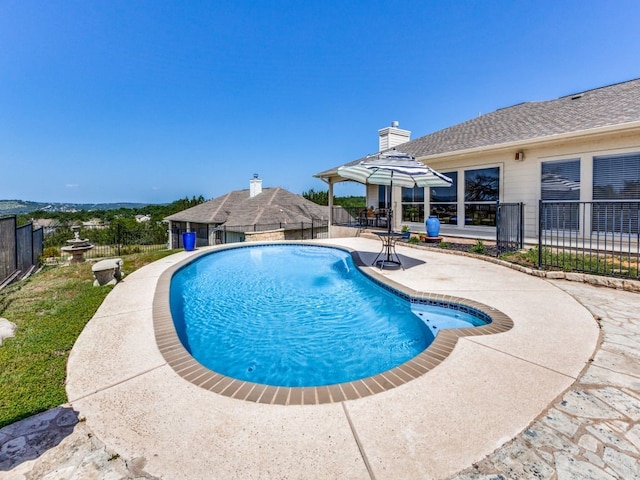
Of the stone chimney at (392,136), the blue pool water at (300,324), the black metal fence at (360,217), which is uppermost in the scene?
the stone chimney at (392,136)

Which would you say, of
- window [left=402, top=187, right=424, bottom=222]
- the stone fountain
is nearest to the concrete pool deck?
the stone fountain

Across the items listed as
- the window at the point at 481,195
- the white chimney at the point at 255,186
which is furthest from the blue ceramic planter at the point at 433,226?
the white chimney at the point at 255,186

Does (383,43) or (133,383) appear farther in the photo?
(383,43)

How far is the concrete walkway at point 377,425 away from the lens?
2021mm

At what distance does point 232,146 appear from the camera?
113 feet

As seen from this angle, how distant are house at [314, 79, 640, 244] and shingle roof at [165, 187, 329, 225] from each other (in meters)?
12.8

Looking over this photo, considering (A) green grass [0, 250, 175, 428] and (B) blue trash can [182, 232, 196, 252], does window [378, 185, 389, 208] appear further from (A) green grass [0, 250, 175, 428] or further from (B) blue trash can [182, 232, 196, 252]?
(A) green grass [0, 250, 175, 428]

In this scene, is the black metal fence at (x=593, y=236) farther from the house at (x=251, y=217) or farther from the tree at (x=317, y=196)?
the tree at (x=317, y=196)

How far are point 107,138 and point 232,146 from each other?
41.0ft

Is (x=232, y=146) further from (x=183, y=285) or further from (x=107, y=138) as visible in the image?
(x=183, y=285)

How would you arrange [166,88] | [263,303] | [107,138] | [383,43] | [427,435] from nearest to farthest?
[427,435] → [263,303] → [383,43] → [166,88] → [107,138]

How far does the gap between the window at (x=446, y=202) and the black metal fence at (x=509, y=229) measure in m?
2.50

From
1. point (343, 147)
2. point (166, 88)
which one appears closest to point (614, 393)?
point (166, 88)

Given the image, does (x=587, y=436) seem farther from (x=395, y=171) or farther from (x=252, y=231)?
(x=252, y=231)
